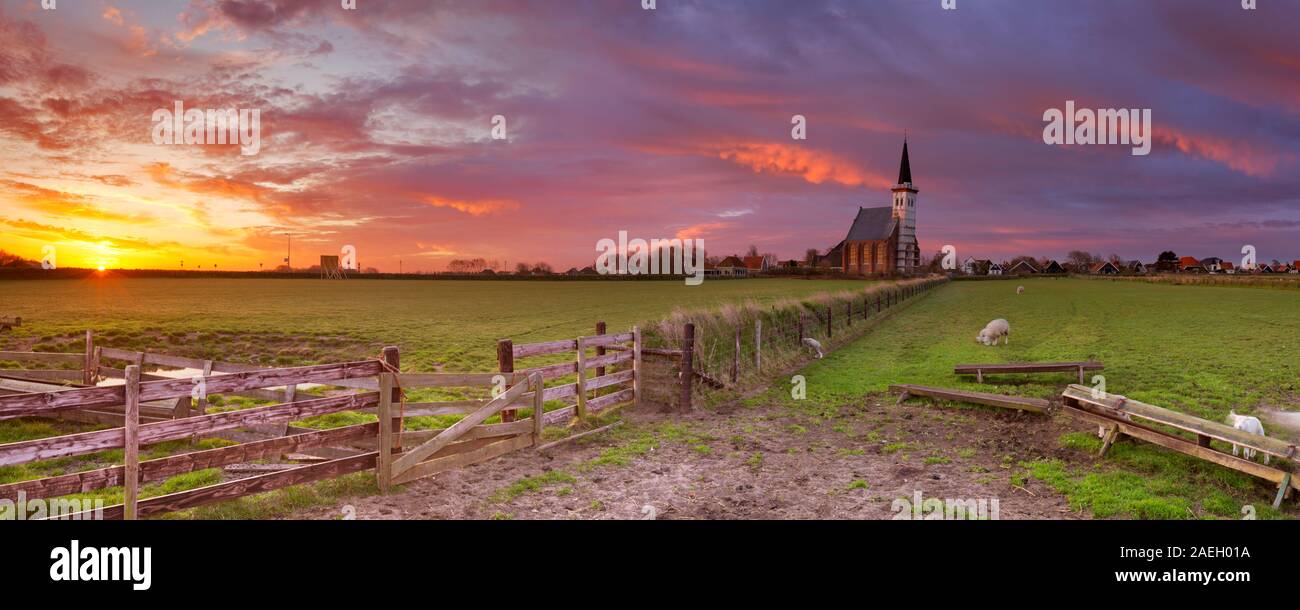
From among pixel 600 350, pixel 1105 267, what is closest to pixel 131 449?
pixel 600 350

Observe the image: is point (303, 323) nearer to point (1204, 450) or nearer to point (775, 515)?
point (775, 515)

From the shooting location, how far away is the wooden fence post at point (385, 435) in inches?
317

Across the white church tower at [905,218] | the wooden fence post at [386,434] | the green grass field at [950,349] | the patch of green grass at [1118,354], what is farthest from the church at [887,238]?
the wooden fence post at [386,434]

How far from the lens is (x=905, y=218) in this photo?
14262 centimetres

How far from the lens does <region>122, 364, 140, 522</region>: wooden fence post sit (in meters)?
6.24

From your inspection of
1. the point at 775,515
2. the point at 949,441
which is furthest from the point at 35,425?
the point at 949,441

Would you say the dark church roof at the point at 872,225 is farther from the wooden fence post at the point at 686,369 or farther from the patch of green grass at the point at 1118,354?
the wooden fence post at the point at 686,369

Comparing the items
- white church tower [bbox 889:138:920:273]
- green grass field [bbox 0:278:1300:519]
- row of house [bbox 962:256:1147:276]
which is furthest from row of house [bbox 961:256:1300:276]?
green grass field [bbox 0:278:1300:519]

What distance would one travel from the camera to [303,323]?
34469mm

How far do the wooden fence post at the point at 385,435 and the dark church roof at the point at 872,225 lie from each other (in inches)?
5589

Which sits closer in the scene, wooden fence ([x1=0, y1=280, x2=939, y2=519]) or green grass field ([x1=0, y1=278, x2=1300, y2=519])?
wooden fence ([x1=0, y1=280, x2=939, y2=519])

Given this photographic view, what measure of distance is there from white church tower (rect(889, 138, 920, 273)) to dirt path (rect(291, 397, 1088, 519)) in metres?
134

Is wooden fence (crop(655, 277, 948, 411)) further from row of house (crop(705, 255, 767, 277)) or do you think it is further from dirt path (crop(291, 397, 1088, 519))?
row of house (crop(705, 255, 767, 277))

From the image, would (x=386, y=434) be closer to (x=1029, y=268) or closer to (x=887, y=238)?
(x=887, y=238)
